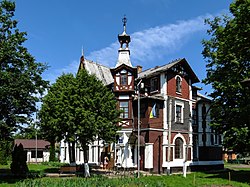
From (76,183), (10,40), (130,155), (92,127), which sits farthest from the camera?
(130,155)

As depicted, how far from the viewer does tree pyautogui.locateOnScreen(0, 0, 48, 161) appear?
72.0 feet

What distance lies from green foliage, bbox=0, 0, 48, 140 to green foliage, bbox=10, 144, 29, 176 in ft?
18.4

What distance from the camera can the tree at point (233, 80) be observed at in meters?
24.3

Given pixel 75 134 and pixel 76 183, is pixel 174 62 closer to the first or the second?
pixel 75 134

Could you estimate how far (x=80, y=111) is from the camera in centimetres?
2556

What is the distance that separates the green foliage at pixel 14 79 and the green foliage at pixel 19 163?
5.61 metres

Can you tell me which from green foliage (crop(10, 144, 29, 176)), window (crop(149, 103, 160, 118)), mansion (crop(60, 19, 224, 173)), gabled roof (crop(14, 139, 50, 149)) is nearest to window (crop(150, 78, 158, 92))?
mansion (crop(60, 19, 224, 173))

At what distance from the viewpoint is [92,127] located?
83.9ft

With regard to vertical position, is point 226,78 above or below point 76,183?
above

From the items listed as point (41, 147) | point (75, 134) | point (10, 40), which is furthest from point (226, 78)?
point (41, 147)

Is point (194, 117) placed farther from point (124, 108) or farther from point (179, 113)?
point (124, 108)

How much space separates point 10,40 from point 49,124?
7.26 m

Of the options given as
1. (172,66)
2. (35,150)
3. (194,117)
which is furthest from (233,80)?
(35,150)

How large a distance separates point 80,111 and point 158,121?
1081cm
